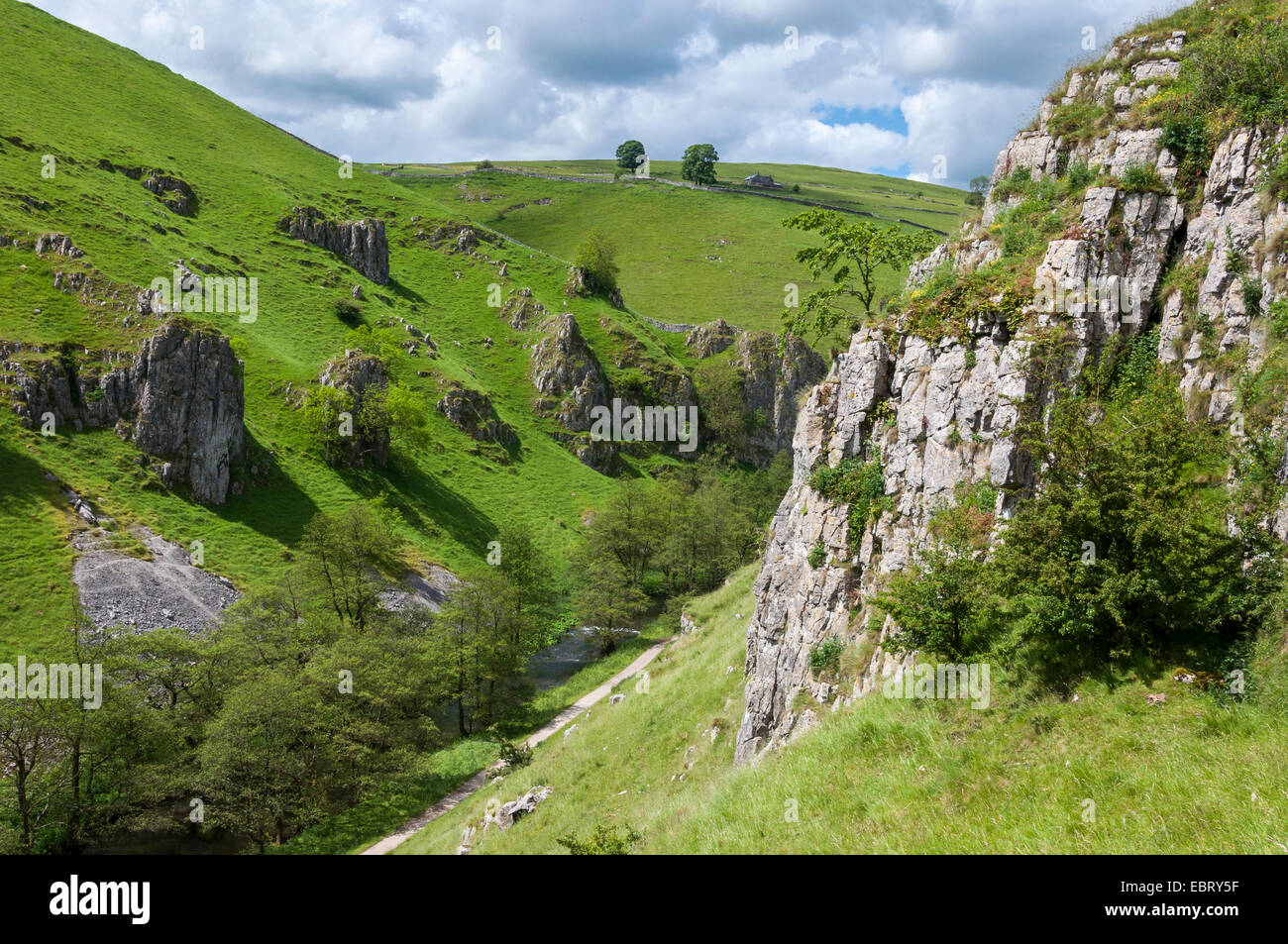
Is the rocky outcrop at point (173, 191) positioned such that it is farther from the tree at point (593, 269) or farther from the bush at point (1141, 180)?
the bush at point (1141, 180)

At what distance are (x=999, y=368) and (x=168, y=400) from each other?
6670 cm

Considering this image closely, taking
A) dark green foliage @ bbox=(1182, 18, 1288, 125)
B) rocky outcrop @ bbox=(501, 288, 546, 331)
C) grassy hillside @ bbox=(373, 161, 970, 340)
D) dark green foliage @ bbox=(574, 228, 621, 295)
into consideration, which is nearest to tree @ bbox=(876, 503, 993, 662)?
dark green foliage @ bbox=(1182, 18, 1288, 125)

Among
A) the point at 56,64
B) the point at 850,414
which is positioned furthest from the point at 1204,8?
the point at 56,64

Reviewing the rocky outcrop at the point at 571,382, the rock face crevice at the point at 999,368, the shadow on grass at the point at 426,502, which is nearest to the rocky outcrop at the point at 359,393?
the shadow on grass at the point at 426,502

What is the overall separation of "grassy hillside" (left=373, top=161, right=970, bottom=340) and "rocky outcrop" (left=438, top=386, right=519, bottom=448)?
196ft

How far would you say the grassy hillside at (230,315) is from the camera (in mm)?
52375

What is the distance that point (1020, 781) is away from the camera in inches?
440

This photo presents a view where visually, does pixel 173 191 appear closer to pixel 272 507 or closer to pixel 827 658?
pixel 272 507

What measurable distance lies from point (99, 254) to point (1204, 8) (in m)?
93.1

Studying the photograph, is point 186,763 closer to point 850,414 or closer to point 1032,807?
point 850,414

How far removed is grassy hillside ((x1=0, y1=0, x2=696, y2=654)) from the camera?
172 feet

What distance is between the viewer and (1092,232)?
18.4 m

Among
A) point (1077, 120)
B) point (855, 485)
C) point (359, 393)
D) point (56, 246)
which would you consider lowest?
point (855, 485)

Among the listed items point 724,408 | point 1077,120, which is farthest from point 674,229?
point 1077,120
